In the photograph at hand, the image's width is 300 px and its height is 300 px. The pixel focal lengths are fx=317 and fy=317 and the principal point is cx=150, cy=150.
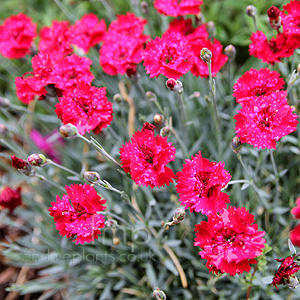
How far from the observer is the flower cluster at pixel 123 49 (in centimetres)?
136

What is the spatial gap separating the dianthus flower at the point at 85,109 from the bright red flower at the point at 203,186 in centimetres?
36

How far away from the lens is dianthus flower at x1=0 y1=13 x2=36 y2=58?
1.59 metres

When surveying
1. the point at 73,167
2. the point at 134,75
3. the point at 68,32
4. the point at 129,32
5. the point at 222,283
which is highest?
the point at 68,32

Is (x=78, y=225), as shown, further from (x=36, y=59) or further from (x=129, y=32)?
(x=129, y=32)

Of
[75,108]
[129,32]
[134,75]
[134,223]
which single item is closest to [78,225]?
[75,108]

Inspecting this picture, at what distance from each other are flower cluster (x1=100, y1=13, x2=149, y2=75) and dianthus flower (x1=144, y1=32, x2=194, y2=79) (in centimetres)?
13

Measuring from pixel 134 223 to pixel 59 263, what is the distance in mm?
530

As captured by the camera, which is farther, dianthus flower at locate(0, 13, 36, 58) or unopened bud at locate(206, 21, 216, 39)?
dianthus flower at locate(0, 13, 36, 58)

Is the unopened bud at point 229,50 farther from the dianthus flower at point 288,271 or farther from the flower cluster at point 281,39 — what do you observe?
the dianthus flower at point 288,271

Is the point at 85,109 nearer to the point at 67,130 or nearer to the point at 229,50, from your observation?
the point at 67,130

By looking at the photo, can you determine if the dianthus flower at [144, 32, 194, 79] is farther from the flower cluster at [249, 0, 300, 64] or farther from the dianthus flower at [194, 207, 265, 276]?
the dianthus flower at [194, 207, 265, 276]

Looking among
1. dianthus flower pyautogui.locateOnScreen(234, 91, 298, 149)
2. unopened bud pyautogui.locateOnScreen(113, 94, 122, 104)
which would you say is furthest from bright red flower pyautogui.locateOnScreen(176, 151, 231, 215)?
unopened bud pyautogui.locateOnScreen(113, 94, 122, 104)

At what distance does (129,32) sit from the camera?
1515 mm

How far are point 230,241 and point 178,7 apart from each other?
1.03 m
